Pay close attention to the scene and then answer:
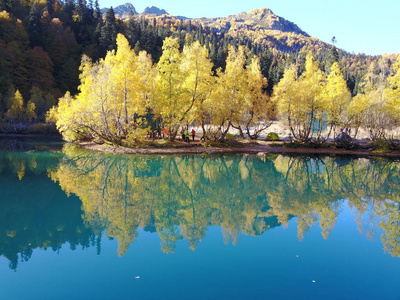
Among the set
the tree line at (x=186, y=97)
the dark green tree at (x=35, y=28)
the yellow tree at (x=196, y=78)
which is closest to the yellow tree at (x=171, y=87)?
the tree line at (x=186, y=97)

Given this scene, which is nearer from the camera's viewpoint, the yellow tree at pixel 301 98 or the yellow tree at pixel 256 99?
the yellow tree at pixel 301 98

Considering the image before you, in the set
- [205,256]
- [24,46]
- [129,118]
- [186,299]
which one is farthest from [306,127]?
[24,46]

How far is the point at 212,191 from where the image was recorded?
49.2 feet

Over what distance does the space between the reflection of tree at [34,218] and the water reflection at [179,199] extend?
32 mm

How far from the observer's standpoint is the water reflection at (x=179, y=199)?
30.9 ft

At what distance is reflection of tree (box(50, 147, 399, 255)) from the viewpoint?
10.3 meters

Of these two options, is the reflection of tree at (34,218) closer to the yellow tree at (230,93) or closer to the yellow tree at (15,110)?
the yellow tree at (230,93)

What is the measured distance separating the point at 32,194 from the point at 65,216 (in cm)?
360

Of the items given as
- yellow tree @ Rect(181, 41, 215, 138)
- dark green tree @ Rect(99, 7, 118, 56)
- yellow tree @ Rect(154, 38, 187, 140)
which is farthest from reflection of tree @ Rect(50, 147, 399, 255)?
dark green tree @ Rect(99, 7, 118, 56)

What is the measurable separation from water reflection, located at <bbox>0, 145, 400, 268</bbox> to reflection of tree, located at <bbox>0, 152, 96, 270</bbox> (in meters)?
0.03

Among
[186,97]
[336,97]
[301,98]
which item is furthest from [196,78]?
[336,97]

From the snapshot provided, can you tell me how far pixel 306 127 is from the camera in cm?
3072

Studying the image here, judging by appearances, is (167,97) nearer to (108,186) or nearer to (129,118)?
(129,118)

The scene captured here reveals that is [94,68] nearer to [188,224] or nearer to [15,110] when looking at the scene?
[188,224]
